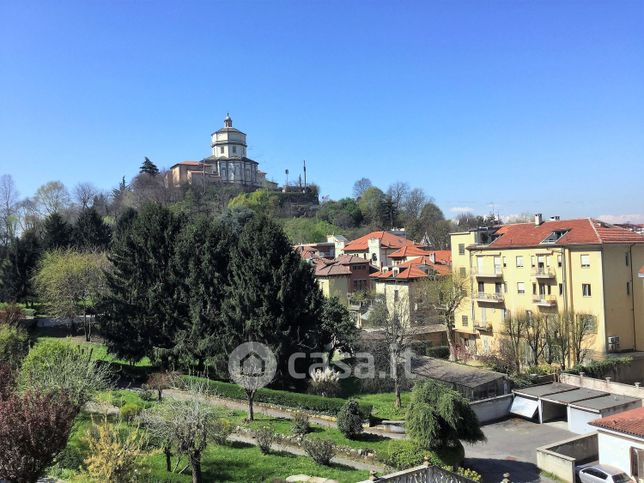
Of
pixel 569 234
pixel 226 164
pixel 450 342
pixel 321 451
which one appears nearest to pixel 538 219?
pixel 569 234

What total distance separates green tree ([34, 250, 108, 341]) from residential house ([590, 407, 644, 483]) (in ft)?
117

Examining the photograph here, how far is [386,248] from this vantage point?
68.1 m

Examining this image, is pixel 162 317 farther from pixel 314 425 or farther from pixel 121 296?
pixel 314 425

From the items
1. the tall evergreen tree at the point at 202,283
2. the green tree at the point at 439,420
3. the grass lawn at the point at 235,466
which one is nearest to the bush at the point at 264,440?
the grass lawn at the point at 235,466

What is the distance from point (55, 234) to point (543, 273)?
51244mm

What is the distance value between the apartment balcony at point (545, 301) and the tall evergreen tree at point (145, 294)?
25512mm

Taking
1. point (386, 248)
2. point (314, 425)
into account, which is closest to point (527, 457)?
point (314, 425)

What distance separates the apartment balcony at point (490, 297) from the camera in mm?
40469

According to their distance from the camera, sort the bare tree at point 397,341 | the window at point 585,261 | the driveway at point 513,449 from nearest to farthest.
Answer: the driveway at point 513,449, the bare tree at point 397,341, the window at point 585,261

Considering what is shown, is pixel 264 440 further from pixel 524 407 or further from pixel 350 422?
pixel 524 407

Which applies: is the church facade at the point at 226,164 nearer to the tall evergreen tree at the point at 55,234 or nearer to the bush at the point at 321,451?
the tall evergreen tree at the point at 55,234

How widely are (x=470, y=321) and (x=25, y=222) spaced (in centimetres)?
6663

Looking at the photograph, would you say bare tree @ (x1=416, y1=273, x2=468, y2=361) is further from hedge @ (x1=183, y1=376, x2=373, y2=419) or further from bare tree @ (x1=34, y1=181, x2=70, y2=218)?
bare tree @ (x1=34, y1=181, x2=70, y2=218)

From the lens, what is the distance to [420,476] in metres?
12.5
